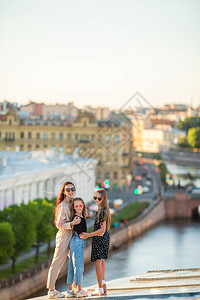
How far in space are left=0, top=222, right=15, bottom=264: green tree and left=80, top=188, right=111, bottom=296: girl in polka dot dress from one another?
38.9 ft

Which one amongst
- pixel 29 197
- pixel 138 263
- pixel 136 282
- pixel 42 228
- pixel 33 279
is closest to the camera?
pixel 136 282

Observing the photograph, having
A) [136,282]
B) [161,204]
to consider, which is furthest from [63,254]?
[161,204]

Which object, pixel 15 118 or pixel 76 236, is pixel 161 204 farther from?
pixel 76 236

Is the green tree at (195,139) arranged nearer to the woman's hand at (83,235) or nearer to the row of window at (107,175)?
the row of window at (107,175)

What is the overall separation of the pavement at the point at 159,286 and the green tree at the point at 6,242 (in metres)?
10.9

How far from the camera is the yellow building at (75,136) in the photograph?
45438 millimetres

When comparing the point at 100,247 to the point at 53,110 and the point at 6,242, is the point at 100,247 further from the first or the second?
the point at 53,110

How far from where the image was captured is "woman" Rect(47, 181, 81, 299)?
6.53m

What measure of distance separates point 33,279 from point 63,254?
1258 cm

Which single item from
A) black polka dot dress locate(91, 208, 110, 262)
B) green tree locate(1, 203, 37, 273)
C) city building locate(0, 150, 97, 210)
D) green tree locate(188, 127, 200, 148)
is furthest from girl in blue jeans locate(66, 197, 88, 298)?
green tree locate(188, 127, 200, 148)

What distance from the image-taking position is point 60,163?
111 feet

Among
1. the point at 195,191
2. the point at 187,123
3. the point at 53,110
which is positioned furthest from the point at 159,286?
the point at 187,123

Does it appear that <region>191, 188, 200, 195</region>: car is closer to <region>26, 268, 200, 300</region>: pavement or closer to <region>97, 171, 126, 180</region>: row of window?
<region>97, 171, 126, 180</region>: row of window

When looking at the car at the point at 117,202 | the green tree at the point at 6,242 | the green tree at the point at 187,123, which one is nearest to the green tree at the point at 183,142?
the green tree at the point at 187,123
